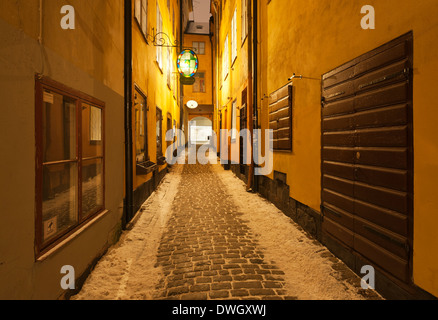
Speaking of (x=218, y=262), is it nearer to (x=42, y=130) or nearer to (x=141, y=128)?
(x=42, y=130)

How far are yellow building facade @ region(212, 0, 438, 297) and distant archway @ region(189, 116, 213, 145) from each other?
30369 millimetres

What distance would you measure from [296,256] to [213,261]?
4.23 feet

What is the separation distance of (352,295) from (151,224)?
3.96m

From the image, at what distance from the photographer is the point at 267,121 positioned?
7.68 metres

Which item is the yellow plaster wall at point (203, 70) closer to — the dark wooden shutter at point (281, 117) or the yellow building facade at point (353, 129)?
the yellow building facade at point (353, 129)

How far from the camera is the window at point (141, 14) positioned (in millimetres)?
6387

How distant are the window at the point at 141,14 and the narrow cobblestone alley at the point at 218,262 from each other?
4.77m

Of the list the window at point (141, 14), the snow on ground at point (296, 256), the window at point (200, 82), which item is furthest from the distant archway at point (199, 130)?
the snow on ground at point (296, 256)

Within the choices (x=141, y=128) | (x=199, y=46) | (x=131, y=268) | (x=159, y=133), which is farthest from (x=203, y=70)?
(x=131, y=268)

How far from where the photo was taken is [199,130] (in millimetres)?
38375

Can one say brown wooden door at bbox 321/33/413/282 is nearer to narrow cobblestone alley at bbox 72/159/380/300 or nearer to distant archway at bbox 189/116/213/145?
narrow cobblestone alley at bbox 72/159/380/300

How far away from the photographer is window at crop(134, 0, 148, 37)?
6.39 meters

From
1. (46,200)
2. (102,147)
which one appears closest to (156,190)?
(46,200)

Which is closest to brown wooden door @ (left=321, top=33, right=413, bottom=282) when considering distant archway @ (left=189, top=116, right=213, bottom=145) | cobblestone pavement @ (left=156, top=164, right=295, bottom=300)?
cobblestone pavement @ (left=156, top=164, right=295, bottom=300)
